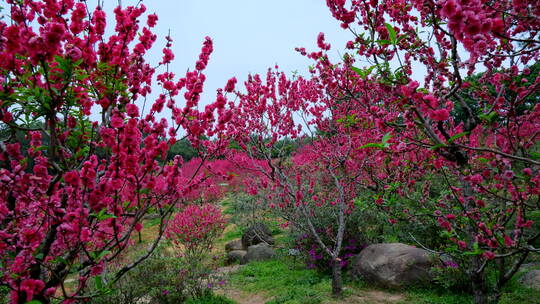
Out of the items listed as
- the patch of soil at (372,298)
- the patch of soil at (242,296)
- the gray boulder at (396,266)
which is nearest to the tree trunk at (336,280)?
the patch of soil at (372,298)

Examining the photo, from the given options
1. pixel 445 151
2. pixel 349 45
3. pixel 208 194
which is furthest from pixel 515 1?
pixel 208 194

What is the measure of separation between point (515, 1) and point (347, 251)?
6673mm

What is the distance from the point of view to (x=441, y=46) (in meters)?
3.32

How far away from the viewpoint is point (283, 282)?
23.7ft

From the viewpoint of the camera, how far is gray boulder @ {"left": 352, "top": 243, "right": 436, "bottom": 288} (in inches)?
239

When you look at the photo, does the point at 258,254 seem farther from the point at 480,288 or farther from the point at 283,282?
the point at 480,288

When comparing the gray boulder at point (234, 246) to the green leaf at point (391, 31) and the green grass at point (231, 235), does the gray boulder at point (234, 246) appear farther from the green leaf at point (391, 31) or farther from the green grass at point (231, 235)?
the green leaf at point (391, 31)

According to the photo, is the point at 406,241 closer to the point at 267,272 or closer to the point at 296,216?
the point at 296,216

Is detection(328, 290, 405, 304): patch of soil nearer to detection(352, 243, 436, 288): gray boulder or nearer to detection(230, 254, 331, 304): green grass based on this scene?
detection(352, 243, 436, 288): gray boulder

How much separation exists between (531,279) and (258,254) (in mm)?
6888

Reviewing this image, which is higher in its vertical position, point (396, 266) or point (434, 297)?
point (396, 266)

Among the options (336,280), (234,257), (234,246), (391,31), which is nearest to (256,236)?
(234,246)

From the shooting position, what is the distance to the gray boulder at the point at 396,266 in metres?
6.07

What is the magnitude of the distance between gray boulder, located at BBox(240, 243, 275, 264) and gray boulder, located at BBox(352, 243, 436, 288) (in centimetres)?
369
